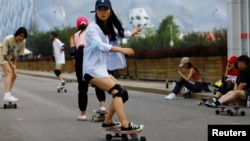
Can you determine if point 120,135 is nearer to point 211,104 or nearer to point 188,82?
point 211,104

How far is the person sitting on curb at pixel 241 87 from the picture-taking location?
13125mm

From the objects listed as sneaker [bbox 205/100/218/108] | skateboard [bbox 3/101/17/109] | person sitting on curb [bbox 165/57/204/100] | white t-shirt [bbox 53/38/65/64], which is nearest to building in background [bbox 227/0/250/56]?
person sitting on curb [bbox 165/57/204/100]

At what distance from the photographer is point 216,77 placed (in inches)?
834

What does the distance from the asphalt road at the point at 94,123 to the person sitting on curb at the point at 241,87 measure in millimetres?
387

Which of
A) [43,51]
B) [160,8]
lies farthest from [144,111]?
[160,8]

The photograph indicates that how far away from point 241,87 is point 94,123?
348 cm

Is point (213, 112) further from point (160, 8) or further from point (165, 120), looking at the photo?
point (160, 8)

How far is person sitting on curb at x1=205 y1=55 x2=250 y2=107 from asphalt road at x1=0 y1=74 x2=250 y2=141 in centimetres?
39

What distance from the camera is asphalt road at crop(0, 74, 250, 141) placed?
9664mm

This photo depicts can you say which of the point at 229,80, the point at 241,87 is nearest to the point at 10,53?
the point at 229,80

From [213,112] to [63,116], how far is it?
301cm

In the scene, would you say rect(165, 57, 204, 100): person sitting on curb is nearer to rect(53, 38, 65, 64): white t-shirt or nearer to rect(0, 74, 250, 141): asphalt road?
rect(0, 74, 250, 141): asphalt road

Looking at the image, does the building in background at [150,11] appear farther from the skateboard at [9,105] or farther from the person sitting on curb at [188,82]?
the skateboard at [9,105]

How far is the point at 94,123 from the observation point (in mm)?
11289
